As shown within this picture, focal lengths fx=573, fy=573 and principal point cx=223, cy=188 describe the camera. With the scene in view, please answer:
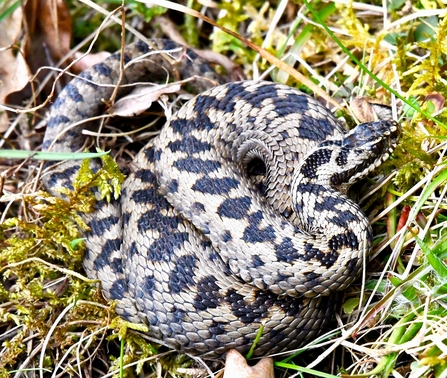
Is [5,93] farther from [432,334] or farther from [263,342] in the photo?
[432,334]

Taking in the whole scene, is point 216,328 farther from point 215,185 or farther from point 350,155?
point 350,155

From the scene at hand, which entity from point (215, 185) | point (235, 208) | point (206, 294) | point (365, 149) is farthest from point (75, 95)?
point (365, 149)

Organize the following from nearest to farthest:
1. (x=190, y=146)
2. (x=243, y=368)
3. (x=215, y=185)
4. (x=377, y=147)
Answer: (x=243, y=368) → (x=377, y=147) → (x=215, y=185) → (x=190, y=146)

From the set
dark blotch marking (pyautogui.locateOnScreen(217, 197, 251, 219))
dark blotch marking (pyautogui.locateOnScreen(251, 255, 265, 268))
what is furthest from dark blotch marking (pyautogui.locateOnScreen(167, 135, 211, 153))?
dark blotch marking (pyautogui.locateOnScreen(251, 255, 265, 268))

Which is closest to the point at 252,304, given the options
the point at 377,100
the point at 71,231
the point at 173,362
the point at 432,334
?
the point at 173,362

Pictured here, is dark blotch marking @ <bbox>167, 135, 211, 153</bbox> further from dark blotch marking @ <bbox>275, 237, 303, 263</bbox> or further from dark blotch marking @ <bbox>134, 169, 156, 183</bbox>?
dark blotch marking @ <bbox>275, 237, 303, 263</bbox>

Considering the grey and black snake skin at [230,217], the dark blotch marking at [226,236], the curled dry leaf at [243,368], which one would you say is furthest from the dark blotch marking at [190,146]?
the curled dry leaf at [243,368]
